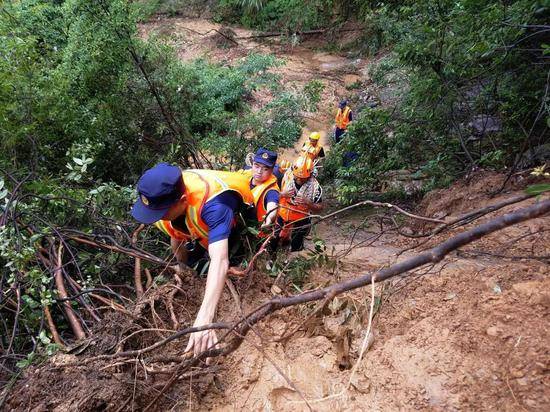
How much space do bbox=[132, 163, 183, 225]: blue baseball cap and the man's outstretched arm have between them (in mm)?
404

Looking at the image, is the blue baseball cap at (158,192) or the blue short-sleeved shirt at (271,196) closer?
the blue baseball cap at (158,192)

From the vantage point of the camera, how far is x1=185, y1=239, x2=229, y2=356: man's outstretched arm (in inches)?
77.0

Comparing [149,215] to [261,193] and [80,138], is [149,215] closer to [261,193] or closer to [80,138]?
[261,193]

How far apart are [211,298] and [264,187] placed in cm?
196

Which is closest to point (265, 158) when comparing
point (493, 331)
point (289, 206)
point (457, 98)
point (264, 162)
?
point (264, 162)

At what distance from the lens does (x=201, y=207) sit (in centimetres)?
251

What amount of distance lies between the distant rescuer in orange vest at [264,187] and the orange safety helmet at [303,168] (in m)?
0.95

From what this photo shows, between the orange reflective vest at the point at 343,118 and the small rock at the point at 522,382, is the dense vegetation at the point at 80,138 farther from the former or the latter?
the small rock at the point at 522,382

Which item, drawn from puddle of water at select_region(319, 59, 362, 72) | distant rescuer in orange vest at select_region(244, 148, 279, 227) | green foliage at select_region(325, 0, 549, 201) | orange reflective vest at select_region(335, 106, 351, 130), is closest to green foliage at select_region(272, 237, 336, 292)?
distant rescuer in orange vest at select_region(244, 148, 279, 227)

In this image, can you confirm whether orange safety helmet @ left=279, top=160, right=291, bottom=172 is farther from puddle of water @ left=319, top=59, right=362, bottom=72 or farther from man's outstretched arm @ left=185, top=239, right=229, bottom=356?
puddle of water @ left=319, top=59, right=362, bottom=72

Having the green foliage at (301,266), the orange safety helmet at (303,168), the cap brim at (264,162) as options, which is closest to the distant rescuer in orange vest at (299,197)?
the orange safety helmet at (303,168)

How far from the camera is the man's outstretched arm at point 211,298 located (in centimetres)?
196

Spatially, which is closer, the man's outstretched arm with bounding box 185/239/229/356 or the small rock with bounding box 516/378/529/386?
the small rock with bounding box 516/378/529/386

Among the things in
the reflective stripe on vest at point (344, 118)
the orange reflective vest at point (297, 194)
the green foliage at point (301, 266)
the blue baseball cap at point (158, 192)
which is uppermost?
the blue baseball cap at point (158, 192)
